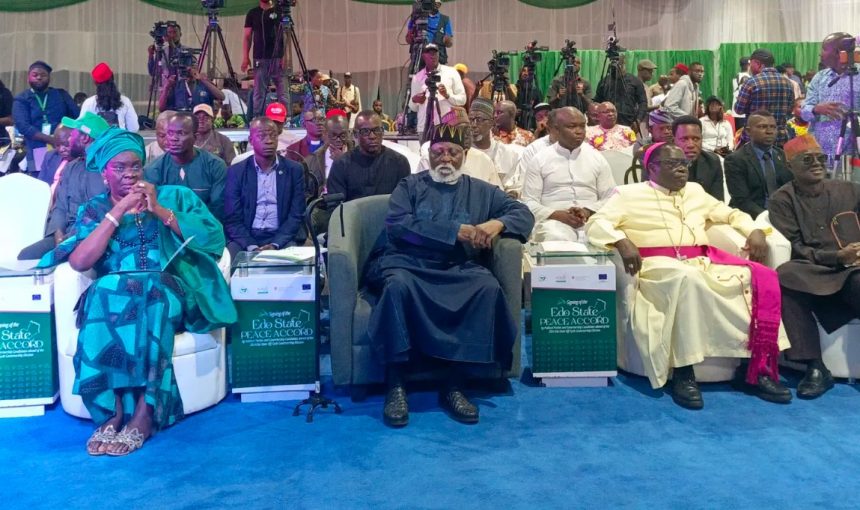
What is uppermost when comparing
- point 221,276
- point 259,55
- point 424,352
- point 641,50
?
point 641,50

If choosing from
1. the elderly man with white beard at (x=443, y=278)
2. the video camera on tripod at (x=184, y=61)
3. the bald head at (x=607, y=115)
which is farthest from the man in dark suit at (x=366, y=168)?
the video camera on tripod at (x=184, y=61)

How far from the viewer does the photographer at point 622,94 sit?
9164 millimetres

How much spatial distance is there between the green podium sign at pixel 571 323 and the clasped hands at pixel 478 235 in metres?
0.37

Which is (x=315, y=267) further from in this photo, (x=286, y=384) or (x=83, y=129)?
(x=83, y=129)

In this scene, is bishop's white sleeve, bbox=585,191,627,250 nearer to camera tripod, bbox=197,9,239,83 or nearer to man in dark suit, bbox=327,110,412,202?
man in dark suit, bbox=327,110,412,202

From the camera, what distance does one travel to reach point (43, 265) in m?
4.01

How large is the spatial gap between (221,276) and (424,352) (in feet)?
3.30

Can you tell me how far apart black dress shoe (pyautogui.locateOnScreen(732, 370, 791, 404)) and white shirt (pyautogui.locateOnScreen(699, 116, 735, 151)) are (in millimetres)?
6377

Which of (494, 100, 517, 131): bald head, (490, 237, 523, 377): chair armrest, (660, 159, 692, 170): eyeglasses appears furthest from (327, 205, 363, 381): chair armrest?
(494, 100, 517, 131): bald head

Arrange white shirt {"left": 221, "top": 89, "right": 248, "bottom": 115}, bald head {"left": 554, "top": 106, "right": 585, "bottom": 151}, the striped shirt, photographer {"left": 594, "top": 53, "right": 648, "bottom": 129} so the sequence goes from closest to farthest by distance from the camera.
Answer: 1. bald head {"left": 554, "top": 106, "right": 585, "bottom": 151}
2. the striped shirt
3. photographer {"left": 594, "top": 53, "right": 648, "bottom": 129}
4. white shirt {"left": 221, "top": 89, "right": 248, "bottom": 115}

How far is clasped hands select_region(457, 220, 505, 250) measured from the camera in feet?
13.5

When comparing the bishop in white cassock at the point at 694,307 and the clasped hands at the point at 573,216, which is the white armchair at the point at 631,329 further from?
the clasped hands at the point at 573,216

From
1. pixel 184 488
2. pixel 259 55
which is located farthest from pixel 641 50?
pixel 184 488

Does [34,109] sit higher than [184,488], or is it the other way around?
[34,109]
